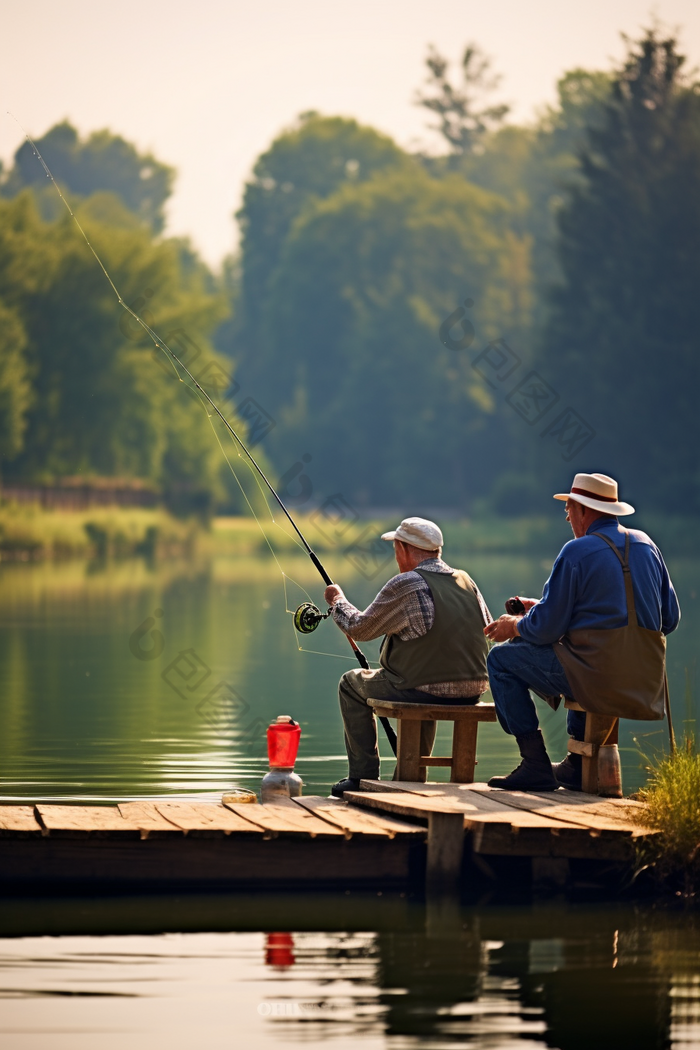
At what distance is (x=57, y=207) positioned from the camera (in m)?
83.2

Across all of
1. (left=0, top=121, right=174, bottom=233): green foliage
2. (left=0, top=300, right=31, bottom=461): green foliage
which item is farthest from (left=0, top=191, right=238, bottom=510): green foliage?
(left=0, top=121, right=174, bottom=233): green foliage

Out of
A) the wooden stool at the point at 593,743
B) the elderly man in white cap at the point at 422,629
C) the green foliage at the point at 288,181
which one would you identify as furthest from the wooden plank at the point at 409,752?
Answer: the green foliage at the point at 288,181

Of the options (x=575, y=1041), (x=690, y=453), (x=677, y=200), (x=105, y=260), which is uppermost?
(x=677, y=200)

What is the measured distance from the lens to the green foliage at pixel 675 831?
20.7 feet

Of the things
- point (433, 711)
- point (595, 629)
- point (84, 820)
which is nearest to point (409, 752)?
point (433, 711)

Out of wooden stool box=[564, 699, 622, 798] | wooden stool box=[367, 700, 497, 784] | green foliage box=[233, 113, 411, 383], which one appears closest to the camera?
wooden stool box=[564, 699, 622, 798]

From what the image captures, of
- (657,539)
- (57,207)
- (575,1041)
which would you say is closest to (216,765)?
(575,1041)

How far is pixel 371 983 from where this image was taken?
5.34m

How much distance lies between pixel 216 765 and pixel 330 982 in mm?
4813

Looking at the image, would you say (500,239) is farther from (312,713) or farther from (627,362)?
(312,713)

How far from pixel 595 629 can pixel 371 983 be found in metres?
2.00

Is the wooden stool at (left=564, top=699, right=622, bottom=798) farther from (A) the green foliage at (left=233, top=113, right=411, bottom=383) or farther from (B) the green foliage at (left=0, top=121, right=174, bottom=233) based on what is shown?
(B) the green foliage at (left=0, top=121, right=174, bottom=233)

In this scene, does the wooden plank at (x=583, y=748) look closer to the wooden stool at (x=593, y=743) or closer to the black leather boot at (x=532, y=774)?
the wooden stool at (x=593, y=743)

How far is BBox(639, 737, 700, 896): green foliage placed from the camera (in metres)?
6.32
